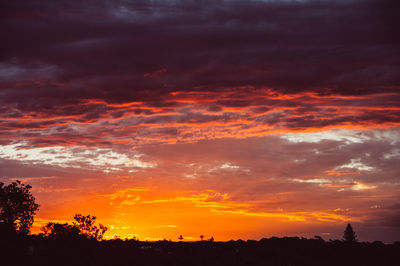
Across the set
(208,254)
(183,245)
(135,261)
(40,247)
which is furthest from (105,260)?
(183,245)

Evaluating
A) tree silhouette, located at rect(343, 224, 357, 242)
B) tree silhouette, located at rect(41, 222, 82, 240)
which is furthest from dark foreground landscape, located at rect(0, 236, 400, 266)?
tree silhouette, located at rect(343, 224, 357, 242)

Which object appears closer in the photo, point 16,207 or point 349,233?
point 16,207

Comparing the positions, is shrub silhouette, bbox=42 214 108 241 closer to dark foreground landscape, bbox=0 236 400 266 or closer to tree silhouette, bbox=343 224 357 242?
dark foreground landscape, bbox=0 236 400 266

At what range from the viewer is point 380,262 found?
6962cm

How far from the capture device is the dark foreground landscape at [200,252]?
5600cm

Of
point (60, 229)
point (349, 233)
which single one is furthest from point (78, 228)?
point (349, 233)

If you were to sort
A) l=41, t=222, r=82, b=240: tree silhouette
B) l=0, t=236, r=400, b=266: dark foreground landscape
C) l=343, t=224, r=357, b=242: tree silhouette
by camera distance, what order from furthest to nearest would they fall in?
l=343, t=224, r=357, b=242: tree silhouette → l=41, t=222, r=82, b=240: tree silhouette → l=0, t=236, r=400, b=266: dark foreground landscape

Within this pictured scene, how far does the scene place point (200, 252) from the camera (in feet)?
225

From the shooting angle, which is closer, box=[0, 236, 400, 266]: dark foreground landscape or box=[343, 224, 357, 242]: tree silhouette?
box=[0, 236, 400, 266]: dark foreground landscape

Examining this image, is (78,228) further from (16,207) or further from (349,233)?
(349,233)

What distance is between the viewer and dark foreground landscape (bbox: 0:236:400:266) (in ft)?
184

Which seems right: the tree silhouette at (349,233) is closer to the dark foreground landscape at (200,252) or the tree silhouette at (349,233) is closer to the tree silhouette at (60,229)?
the dark foreground landscape at (200,252)

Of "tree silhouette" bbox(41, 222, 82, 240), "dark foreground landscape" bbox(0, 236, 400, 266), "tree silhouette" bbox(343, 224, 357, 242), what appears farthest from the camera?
"tree silhouette" bbox(343, 224, 357, 242)

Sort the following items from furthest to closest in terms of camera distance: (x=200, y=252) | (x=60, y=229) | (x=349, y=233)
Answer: (x=349, y=233) < (x=60, y=229) < (x=200, y=252)
